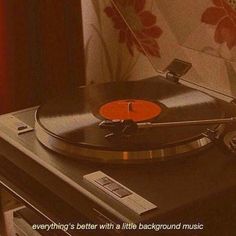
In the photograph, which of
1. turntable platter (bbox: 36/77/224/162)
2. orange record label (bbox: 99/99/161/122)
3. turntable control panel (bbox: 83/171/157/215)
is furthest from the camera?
orange record label (bbox: 99/99/161/122)

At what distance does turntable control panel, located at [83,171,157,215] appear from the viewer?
81 cm

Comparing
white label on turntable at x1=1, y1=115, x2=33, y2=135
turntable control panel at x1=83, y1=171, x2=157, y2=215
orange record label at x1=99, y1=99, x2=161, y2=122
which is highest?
orange record label at x1=99, y1=99, x2=161, y2=122

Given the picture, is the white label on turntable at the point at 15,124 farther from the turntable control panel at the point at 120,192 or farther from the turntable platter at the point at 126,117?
the turntable control panel at the point at 120,192

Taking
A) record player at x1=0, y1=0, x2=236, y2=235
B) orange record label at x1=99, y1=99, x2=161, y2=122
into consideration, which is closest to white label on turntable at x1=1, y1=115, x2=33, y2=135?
record player at x1=0, y1=0, x2=236, y2=235

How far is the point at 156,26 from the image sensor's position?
53.4 inches

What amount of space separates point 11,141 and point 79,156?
16 centimetres

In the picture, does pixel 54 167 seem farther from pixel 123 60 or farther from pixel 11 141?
pixel 123 60

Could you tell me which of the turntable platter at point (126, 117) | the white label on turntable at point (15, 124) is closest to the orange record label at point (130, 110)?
the turntable platter at point (126, 117)

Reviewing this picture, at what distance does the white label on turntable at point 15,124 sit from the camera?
1.06 m

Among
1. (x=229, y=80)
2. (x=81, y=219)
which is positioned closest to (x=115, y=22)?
(x=229, y=80)

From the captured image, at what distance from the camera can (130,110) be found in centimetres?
108

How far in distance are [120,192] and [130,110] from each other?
264 mm

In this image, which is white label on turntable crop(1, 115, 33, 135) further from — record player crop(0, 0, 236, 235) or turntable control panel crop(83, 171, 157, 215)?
turntable control panel crop(83, 171, 157, 215)

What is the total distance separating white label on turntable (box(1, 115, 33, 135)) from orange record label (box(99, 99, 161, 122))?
14 cm
